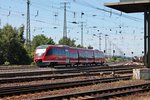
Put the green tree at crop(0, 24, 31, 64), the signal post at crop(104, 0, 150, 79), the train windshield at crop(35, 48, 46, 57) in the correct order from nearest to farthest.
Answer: the signal post at crop(104, 0, 150, 79)
the train windshield at crop(35, 48, 46, 57)
the green tree at crop(0, 24, 31, 64)

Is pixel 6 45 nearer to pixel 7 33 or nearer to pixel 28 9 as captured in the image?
pixel 7 33

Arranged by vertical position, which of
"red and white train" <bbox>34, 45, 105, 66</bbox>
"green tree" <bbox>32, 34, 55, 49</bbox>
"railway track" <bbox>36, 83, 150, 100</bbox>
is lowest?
"railway track" <bbox>36, 83, 150, 100</bbox>

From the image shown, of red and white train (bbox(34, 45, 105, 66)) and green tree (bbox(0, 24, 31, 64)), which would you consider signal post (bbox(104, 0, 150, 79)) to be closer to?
red and white train (bbox(34, 45, 105, 66))

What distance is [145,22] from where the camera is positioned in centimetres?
2852

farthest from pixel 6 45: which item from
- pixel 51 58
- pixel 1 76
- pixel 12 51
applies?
pixel 1 76

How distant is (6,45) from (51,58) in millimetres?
26132

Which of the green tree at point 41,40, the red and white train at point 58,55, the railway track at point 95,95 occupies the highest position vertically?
the green tree at point 41,40

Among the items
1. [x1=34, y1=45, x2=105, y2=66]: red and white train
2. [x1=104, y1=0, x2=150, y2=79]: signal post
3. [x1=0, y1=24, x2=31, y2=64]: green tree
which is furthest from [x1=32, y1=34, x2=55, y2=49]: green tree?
[x1=104, y1=0, x2=150, y2=79]: signal post

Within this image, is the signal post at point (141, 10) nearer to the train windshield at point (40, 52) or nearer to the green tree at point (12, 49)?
the train windshield at point (40, 52)

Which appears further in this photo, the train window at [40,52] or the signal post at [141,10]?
the train window at [40,52]

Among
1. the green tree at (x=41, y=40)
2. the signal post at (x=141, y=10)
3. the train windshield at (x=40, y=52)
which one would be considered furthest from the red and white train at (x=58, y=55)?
the green tree at (x=41, y=40)

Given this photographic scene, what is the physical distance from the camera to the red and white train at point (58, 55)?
46438mm

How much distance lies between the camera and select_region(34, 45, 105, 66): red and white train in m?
46.4

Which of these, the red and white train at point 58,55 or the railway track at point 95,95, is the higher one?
the red and white train at point 58,55
